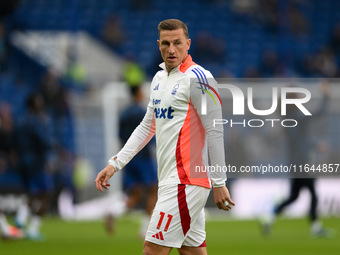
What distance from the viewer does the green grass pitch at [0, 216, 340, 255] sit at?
952cm

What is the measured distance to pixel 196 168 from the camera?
15.9 ft

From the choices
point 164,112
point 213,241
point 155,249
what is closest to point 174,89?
point 164,112

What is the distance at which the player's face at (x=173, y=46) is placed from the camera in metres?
4.86

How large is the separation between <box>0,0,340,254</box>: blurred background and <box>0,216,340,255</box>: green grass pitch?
49.7 inches

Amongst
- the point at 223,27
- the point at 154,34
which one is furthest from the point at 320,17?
the point at 154,34

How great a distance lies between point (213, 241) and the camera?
11.0m

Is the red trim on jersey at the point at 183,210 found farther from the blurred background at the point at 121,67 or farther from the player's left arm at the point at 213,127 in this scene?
the blurred background at the point at 121,67

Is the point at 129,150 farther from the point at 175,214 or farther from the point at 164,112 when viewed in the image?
the point at 175,214

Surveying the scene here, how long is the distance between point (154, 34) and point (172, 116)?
60.0 ft

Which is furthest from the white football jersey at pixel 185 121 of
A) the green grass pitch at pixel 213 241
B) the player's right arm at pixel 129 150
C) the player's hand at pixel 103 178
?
the green grass pitch at pixel 213 241

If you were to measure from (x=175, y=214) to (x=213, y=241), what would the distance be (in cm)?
639

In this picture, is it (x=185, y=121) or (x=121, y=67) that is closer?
(x=185, y=121)

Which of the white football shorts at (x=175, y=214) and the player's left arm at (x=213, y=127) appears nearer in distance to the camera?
the player's left arm at (x=213, y=127)

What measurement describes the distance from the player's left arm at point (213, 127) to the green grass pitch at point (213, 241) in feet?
15.5
